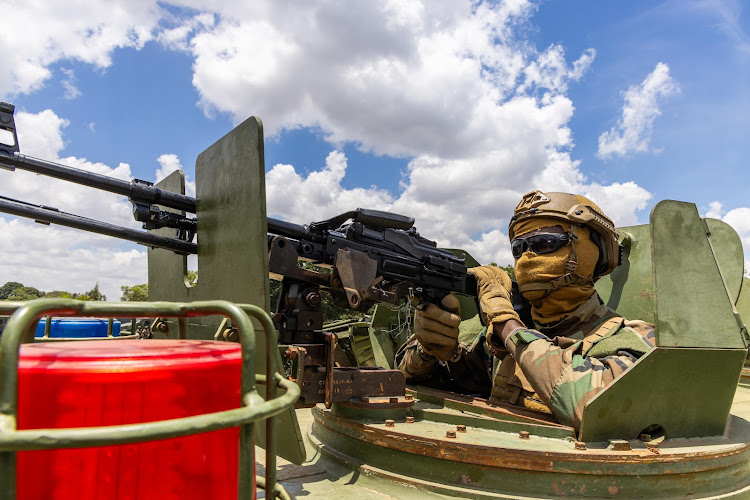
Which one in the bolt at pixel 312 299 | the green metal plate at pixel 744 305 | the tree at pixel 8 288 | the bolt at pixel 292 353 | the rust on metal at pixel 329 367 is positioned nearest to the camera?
the bolt at pixel 292 353

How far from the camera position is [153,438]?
76 centimetres

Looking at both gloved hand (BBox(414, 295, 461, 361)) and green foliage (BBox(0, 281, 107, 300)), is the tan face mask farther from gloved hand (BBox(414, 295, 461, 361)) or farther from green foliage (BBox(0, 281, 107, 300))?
green foliage (BBox(0, 281, 107, 300))

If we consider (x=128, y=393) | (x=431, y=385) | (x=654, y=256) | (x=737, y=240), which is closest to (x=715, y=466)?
(x=654, y=256)

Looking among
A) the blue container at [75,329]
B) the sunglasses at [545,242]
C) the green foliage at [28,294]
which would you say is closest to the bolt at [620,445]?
the sunglasses at [545,242]

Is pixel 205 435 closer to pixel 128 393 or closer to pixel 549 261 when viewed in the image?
pixel 128 393

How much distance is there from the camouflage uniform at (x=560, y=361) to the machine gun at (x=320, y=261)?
1.92 feet

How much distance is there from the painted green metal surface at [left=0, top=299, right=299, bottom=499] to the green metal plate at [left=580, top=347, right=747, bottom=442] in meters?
1.76

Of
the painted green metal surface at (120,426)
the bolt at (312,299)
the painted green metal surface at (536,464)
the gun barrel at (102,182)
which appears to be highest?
the gun barrel at (102,182)

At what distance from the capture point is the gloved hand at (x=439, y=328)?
3.68 m

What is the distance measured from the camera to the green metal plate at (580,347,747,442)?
2.30 metres

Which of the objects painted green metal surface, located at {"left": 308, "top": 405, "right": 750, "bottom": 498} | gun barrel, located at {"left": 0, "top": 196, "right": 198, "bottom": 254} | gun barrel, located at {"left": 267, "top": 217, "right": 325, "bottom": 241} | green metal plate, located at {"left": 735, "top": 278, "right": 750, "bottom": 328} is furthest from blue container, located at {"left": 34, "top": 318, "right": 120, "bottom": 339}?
green metal plate, located at {"left": 735, "top": 278, "right": 750, "bottom": 328}

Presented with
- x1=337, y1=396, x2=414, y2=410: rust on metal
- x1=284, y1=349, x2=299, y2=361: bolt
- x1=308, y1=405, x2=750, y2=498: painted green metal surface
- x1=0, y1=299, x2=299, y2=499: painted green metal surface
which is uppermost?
x1=0, y1=299, x2=299, y2=499: painted green metal surface

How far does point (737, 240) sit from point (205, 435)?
4.91 meters

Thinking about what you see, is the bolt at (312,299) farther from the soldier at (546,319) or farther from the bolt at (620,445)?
the bolt at (620,445)
